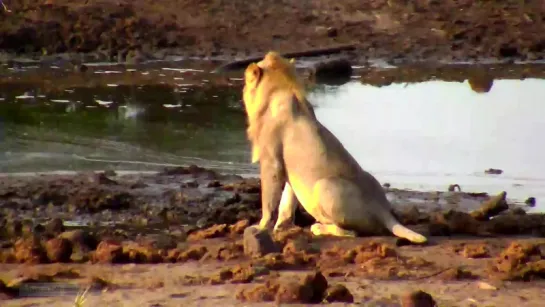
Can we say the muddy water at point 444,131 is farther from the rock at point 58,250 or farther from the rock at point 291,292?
the rock at point 291,292

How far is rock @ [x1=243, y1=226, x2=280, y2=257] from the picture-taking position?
8836 millimetres

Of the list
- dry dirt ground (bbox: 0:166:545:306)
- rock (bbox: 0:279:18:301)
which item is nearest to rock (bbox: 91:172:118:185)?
dry dirt ground (bbox: 0:166:545:306)

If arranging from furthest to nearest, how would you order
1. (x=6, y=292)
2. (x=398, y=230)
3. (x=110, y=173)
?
(x=110, y=173), (x=398, y=230), (x=6, y=292)

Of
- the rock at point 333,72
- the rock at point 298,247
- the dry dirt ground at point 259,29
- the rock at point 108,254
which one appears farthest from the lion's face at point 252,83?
the dry dirt ground at point 259,29

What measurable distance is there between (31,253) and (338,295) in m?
2.65

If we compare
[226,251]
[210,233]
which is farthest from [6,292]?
[210,233]

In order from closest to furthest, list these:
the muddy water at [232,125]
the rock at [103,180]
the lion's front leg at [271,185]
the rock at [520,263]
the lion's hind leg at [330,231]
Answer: the rock at [520,263], the lion's hind leg at [330,231], the lion's front leg at [271,185], the rock at [103,180], the muddy water at [232,125]

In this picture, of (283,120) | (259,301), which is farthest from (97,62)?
(259,301)

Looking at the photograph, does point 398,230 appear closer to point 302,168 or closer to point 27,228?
point 302,168

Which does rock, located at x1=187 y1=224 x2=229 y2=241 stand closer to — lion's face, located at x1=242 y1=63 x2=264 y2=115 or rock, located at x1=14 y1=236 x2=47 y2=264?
lion's face, located at x1=242 y1=63 x2=264 y2=115

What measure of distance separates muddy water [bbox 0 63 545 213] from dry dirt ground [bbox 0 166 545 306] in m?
1.24

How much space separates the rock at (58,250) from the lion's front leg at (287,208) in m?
1.86

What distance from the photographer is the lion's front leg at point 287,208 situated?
10039 mm

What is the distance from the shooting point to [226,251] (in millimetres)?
8969
